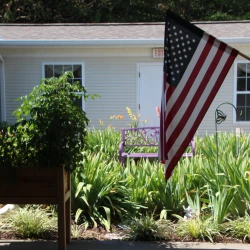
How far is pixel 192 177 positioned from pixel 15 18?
2272 cm

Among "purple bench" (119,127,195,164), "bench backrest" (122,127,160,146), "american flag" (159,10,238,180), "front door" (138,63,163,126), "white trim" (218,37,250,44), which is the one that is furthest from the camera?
"front door" (138,63,163,126)

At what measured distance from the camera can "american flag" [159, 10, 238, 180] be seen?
4.86 meters

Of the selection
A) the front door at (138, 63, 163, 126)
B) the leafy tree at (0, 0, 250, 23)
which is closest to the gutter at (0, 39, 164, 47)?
the front door at (138, 63, 163, 126)

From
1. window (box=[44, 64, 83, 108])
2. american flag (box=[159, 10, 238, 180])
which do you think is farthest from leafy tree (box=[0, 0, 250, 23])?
american flag (box=[159, 10, 238, 180])

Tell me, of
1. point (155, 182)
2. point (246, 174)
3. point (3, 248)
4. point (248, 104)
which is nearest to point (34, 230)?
point (3, 248)

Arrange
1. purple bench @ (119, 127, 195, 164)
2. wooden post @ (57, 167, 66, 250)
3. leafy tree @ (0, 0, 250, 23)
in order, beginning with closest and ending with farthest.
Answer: wooden post @ (57, 167, 66, 250) < purple bench @ (119, 127, 195, 164) < leafy tree @ (0, 0, 250, 23)

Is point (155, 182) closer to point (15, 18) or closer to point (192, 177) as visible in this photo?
point (192, 177)

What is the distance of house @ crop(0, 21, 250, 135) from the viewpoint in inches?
518

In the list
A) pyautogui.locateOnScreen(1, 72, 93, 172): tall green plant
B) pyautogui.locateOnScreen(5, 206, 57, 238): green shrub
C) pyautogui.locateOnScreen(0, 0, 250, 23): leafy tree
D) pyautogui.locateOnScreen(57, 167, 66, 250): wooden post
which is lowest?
pyautogui.locateOnScreen(5, 206, 57, 238): green shrub

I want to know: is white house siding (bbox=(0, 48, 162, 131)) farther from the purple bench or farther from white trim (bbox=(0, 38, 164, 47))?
the purple bench

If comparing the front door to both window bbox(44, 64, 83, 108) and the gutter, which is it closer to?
the gutter

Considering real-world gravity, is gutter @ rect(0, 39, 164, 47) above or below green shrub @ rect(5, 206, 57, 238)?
above

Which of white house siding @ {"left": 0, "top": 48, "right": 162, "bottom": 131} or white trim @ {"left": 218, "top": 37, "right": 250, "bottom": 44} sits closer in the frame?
white trim @ {"left": 218, "top": 37, "right": 250, "bottom": 44}

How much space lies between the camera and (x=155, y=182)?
616cm
